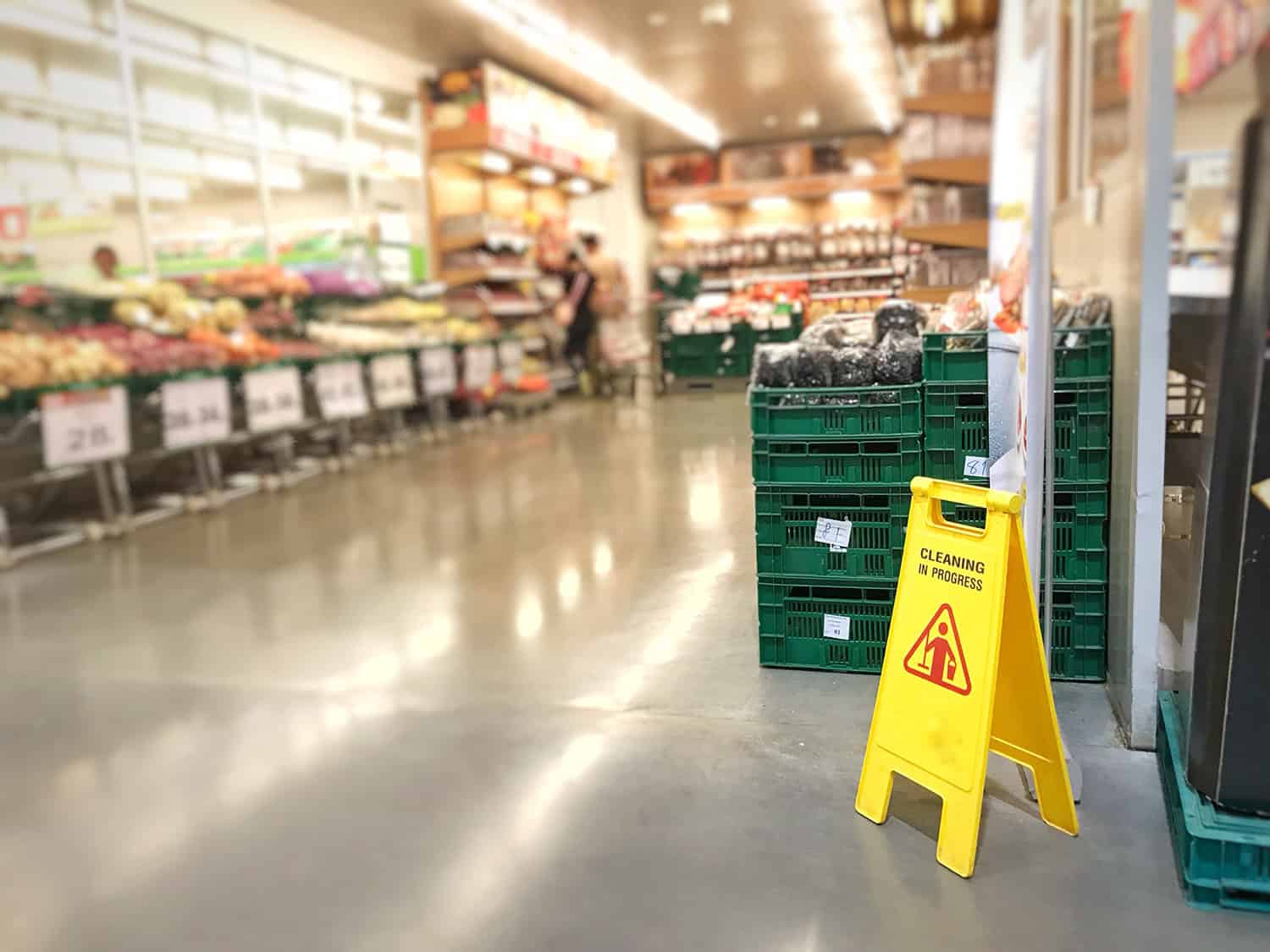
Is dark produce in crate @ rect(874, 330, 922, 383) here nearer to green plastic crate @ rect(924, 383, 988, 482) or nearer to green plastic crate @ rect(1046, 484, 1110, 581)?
green plastic crate @ rect(924, 383, 988, 482)

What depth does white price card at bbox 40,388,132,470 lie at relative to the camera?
5617mm

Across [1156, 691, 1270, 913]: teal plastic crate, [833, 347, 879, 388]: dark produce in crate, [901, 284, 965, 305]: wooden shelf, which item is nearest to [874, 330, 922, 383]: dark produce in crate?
[833, 347, 879, 388]: dark produce in crate

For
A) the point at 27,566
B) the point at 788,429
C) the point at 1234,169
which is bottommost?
the point at 27,566

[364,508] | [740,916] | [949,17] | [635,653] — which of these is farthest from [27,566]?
[949,17]

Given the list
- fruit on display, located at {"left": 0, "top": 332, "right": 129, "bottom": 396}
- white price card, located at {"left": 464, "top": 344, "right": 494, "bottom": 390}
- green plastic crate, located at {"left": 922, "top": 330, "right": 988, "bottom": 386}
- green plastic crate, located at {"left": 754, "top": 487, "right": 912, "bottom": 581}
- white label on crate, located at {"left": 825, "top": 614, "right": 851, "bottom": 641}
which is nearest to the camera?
green plastic crate, located at {"left": 922, "top": 330, "right": 988, "bottom": 386}

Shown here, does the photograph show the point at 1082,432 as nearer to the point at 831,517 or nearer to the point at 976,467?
the point at 976,467

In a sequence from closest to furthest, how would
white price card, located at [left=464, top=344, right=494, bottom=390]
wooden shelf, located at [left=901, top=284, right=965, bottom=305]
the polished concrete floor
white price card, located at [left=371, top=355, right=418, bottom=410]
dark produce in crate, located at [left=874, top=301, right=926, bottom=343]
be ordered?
the polished concrete floor, dark produce in crate, located at [left=874, top=301, right=926, bottom=343], wooden shelf, located at [left=901, top=284, right=965, bottom=305], white price card, located at [left=371, top=355, right=418, bottom=410], white price card, located at [left=464, top=344, right=494, bottom=390]

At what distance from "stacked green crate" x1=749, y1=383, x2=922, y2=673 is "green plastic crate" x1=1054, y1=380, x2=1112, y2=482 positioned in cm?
40

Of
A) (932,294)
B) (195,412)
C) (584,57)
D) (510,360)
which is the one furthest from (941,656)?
(584,57)

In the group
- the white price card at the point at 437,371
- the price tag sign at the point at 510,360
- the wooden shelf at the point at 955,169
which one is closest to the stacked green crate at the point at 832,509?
the wooden shelf at the point at 955,169

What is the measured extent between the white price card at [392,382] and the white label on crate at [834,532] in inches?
244

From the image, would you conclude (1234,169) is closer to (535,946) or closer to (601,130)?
(535,946)

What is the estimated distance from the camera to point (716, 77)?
1273cm

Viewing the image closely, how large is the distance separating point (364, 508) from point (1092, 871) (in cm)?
507
